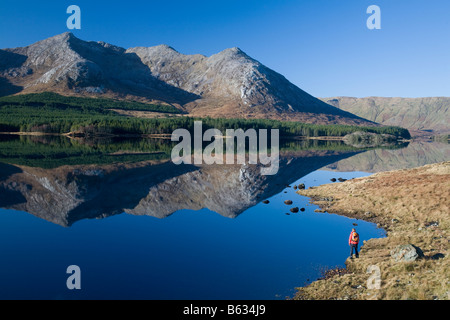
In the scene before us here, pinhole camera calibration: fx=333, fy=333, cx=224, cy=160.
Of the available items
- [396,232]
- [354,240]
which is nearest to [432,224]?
[396,232]

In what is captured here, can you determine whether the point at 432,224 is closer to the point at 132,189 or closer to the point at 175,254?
the point at 175,254

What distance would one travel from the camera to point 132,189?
59.5 m

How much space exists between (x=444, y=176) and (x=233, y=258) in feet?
125

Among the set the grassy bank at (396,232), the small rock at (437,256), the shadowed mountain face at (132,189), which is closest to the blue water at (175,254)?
the grassy bank at (396,232)

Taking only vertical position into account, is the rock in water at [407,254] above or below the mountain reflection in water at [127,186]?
below

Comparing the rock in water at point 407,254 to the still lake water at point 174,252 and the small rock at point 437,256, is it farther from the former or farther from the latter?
the still lake water at point 174,252

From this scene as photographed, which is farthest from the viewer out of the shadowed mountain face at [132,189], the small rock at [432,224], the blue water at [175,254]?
the shadowed mountain face at [132,189]

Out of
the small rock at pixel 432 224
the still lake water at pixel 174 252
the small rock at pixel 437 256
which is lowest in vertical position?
the still lake water at pixel 174 252

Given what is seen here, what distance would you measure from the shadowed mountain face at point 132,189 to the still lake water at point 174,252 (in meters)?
1.20

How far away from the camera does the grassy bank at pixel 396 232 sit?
20944mm

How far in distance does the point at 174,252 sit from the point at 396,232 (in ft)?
73.1

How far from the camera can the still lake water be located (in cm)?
2356

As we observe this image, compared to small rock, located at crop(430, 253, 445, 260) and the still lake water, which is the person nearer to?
the still lake water
